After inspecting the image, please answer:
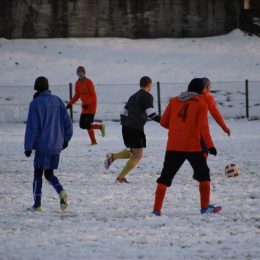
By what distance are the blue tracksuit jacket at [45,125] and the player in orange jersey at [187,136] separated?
1.31 m

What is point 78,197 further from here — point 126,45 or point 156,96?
point 126,45

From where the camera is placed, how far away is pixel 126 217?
6.77m

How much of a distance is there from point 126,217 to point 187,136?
1.14 m

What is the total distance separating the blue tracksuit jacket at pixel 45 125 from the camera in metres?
6.99

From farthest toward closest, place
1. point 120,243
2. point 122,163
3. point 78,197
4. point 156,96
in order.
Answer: point 156,96 → point 122,163 → point 78,197 → point 120,243

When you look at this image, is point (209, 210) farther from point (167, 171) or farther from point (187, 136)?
point (187, 136)

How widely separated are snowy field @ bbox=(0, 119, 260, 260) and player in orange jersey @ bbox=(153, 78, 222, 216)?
41 centimetres

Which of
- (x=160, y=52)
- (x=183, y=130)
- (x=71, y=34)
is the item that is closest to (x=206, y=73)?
(x=160, y=52)

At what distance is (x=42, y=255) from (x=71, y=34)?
86.4 ft

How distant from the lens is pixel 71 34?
3078cm

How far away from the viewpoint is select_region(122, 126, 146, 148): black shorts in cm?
895

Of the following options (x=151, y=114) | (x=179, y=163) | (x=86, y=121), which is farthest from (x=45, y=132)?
(x=86, y=121)

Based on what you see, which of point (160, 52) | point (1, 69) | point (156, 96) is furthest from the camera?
point (160, 52)

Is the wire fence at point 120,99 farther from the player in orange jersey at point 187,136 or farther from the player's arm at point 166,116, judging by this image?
the player in orange jersey at point 187,136
